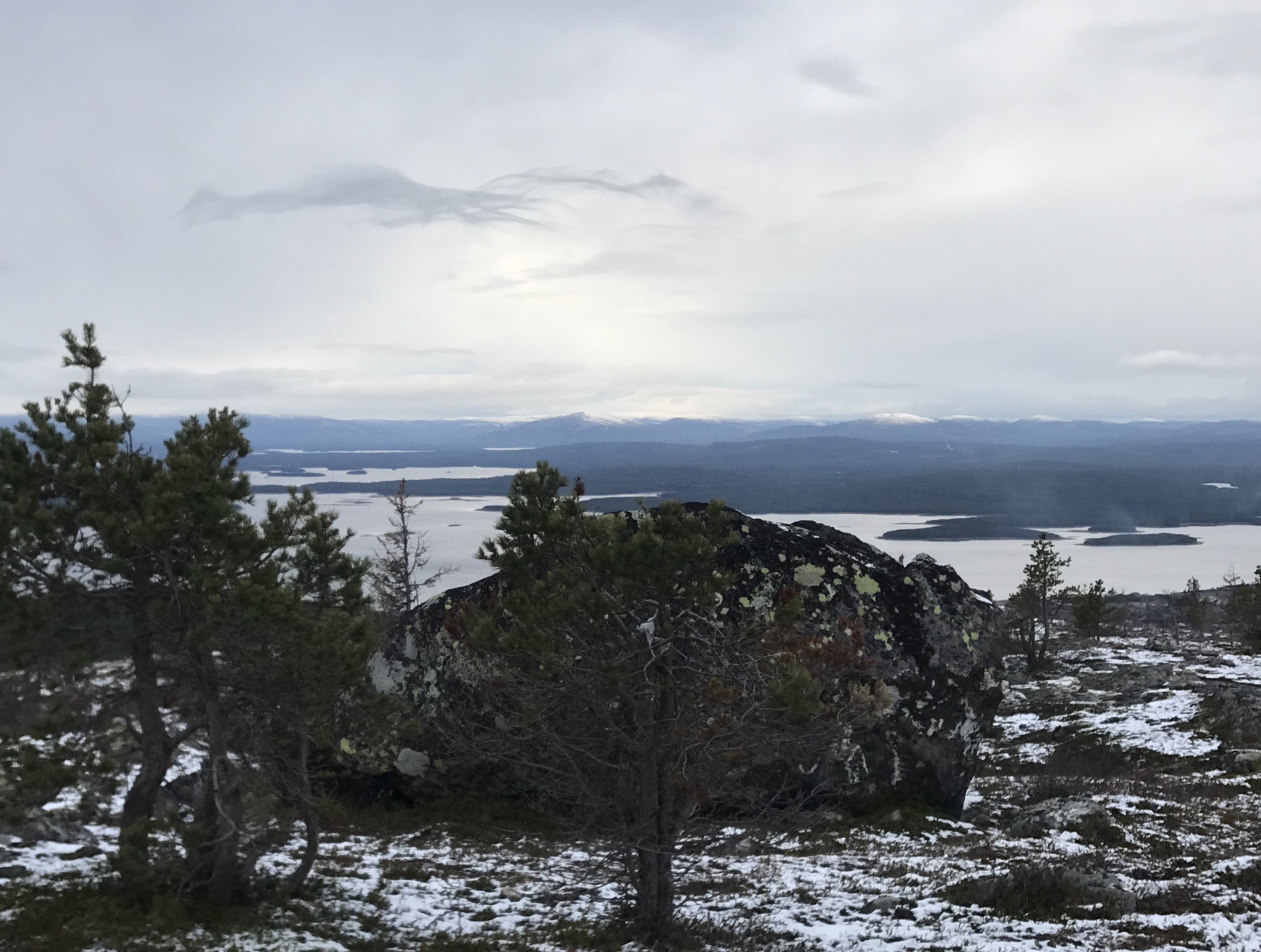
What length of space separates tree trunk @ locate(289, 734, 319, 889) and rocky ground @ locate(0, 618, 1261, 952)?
35cm

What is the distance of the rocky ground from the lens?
1023cm

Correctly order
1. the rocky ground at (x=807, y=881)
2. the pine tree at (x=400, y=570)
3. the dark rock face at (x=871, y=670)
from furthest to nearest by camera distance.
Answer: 1. the pine tree at (x=400, y=570)
2. the dark rock face at (x=871, y=670)
3. the rocky ground at (x=807, y=881)

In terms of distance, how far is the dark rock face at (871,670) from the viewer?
16781 millimetres

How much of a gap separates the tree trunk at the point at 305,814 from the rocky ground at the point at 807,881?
1.16ft

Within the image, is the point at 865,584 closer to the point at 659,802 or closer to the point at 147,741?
the point at 659,802

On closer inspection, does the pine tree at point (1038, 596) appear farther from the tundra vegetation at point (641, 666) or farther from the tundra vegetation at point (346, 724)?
the tundra vegetation at point (641, 666)

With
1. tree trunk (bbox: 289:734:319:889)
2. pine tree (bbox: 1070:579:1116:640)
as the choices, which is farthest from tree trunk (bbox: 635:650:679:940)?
pine tree (bbox: 1070:579:1116:640)

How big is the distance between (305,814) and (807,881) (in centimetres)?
780

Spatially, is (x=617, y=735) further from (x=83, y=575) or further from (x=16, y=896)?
(x=16, y=896)

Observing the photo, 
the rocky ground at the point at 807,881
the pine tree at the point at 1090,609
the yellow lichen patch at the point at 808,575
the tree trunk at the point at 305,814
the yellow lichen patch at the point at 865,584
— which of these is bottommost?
the pine tree at the point at 1090,609

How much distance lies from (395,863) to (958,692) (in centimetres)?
1148

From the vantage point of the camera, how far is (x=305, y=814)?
10.7 meters

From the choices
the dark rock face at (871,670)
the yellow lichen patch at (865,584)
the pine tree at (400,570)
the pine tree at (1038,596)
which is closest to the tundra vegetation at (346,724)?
the dark rock face at (871,670)

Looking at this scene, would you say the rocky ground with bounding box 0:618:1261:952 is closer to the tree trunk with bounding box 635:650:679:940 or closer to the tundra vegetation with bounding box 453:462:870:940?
the tree trunk with bounding box 635:650:679:940
